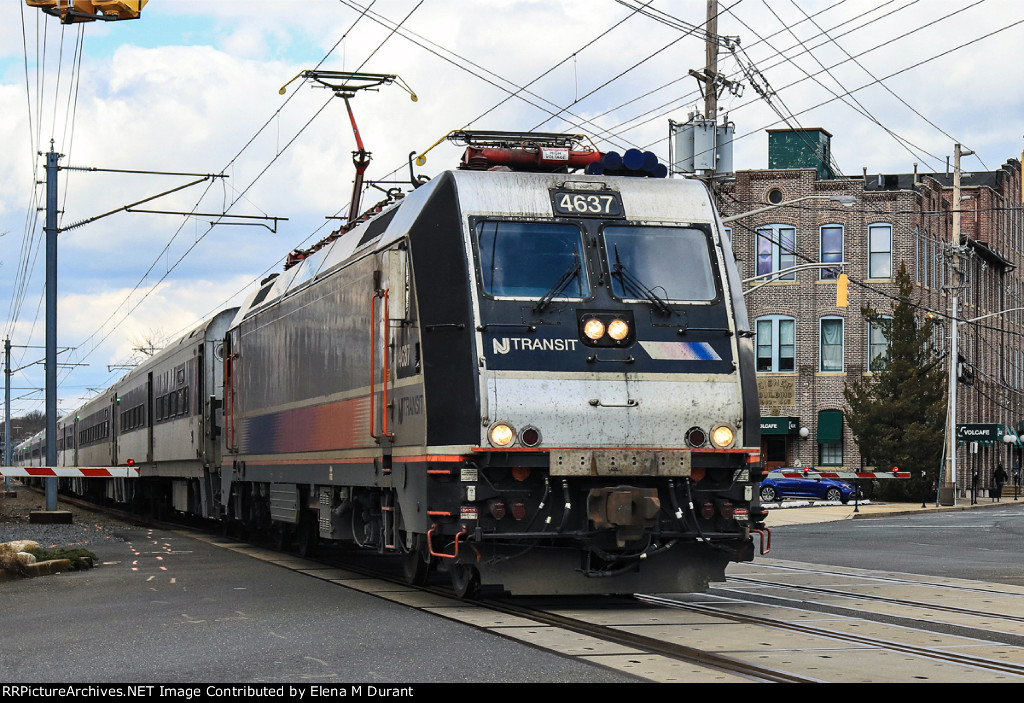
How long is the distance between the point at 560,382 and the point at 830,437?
4236cm

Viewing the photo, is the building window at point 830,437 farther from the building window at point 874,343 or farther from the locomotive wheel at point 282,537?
the locomotive wheel at point 282,537

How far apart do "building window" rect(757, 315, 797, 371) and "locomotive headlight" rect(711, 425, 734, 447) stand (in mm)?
41683

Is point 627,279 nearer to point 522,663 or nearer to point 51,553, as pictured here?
point 522,663

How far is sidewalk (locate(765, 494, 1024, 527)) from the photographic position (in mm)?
33969

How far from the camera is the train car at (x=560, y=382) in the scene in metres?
11.6

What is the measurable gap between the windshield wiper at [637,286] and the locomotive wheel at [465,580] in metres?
2.78

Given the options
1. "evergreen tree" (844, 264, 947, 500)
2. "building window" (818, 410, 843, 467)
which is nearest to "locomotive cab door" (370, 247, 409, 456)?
"evergreen tree" (844, 264, 947, 500)

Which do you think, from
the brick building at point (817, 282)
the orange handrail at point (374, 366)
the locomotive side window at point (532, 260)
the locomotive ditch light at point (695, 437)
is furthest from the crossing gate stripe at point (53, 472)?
the brick building at point (817, 282)

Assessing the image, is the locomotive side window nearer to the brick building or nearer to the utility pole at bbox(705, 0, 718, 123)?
the utility pole at bbox(705, 0, 718, 123)

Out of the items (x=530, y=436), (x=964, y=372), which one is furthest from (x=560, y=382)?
(x=964, y=372)

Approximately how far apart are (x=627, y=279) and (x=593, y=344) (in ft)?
2.55

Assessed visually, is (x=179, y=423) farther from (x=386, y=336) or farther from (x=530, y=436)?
(x=530, y=436)

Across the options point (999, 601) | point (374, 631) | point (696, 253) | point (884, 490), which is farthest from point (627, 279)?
point (884, 490)

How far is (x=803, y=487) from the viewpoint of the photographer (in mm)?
45875
